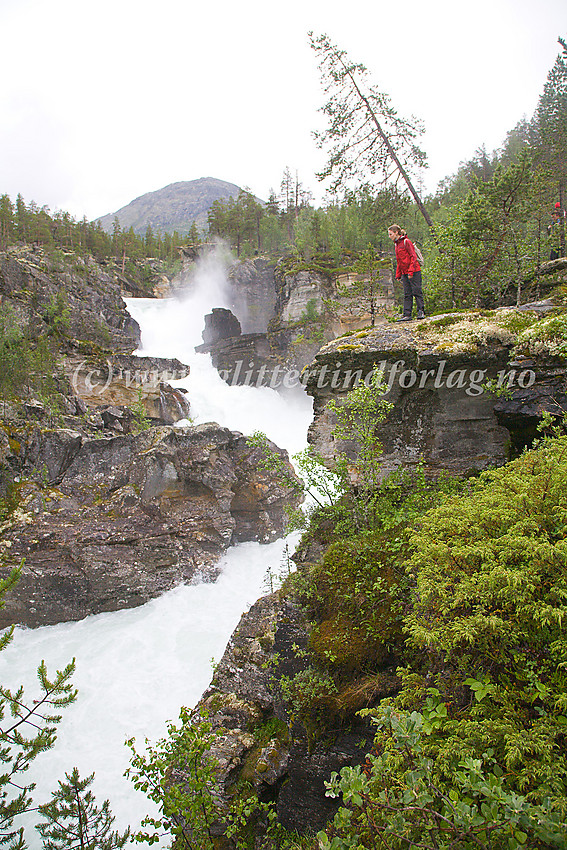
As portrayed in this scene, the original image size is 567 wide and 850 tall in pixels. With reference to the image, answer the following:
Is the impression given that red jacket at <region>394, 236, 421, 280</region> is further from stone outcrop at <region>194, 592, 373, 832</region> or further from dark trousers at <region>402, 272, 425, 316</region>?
stone outcrop at <region>194, 592, 373, 832</region>

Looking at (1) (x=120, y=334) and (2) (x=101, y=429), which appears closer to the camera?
(2) (x=101, y=429)

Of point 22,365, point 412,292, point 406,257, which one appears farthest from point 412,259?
point 22,365

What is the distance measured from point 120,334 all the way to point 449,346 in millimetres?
32358

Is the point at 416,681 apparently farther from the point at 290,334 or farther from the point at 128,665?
the point at 290,334

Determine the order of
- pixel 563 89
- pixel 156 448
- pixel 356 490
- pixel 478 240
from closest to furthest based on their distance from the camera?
pixel 356 490 → pixel 478 240 → pixel 156 448 → pixel 563 89

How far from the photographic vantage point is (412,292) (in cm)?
812

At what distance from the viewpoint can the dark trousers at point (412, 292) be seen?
8.00 meters

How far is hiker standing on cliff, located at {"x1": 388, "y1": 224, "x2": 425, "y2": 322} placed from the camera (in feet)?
25.6

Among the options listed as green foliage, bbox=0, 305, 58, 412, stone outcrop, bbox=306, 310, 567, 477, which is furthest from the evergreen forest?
green foliage, bbox=0, 305, 58, 412

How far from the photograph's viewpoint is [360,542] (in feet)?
17.4

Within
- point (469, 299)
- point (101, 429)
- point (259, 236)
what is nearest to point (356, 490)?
point (469, 299)

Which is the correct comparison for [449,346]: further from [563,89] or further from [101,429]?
[563,89]

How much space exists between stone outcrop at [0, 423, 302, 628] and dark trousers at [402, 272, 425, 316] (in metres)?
6.46

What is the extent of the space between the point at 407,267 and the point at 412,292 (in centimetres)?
50
